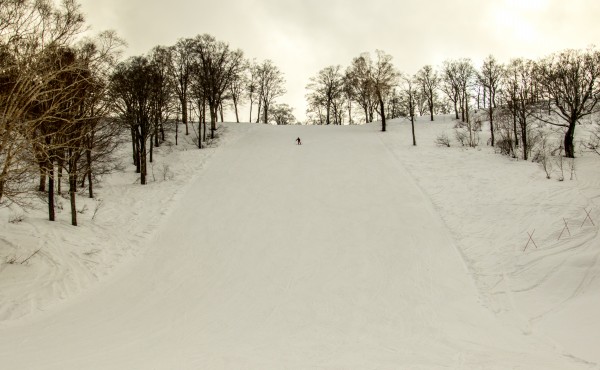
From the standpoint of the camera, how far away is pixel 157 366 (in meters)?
6.52

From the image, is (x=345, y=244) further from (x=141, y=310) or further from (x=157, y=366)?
(x=157, y=366)

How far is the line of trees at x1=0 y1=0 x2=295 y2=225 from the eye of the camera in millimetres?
6734

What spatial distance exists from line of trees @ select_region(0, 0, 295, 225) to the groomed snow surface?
274 cm

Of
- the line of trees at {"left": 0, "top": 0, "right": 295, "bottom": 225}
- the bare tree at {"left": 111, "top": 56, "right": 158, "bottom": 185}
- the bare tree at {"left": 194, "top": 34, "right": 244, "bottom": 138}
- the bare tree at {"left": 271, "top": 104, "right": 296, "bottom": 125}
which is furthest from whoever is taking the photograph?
the bare tree at {"left": 271, "top": 104, "right": 296, "bottom": 125}

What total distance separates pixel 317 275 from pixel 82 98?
27.3ft

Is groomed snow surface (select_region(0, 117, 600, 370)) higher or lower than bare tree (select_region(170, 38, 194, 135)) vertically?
lower

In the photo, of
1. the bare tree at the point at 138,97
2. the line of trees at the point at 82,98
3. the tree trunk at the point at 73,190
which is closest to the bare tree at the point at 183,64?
the line of trees at the point at 82,98

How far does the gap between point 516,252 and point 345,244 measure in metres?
5.87

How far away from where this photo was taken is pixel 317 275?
453 inches

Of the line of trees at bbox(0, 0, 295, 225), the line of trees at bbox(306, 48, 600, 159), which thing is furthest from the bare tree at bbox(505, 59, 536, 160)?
the line of trees at bbox(0, 0, 295, 225)

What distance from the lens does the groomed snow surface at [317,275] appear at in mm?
7262

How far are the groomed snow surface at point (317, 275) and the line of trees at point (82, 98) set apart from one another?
9.00ft

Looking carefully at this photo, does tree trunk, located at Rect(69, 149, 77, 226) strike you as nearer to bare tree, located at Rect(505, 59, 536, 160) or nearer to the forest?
the forest

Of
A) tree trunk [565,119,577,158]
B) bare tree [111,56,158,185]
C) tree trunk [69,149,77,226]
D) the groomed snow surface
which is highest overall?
bare tree [111,56,158,185]
